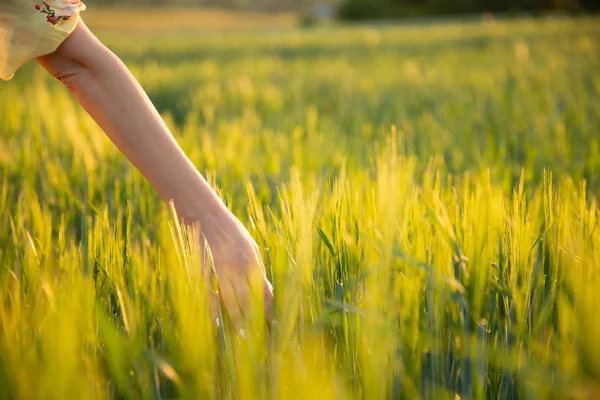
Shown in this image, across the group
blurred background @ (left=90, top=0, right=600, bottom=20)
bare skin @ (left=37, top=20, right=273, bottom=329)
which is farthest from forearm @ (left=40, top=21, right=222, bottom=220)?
blurred background @ (left=90, top=0, right=600, bottom=20)

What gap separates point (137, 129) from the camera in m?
0.85

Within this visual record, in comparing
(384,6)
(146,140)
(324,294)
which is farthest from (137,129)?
(384,6)

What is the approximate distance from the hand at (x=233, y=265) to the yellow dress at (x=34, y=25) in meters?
0.38

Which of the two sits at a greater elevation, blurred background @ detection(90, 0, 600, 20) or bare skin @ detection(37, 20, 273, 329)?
blurred background @ detection(90, 0, 600, 20)

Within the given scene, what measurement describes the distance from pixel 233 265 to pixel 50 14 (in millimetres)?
500

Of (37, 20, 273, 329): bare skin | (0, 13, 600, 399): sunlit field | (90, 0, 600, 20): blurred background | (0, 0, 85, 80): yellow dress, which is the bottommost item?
(0, 13, 600, 399): sunlit field

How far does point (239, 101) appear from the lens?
12.0 ft

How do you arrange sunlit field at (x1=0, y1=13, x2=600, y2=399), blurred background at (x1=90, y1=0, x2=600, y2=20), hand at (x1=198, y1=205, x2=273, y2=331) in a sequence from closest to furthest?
sunlit field at (x1=0, y1=13, x2=600, y2=399) → hand at (x1=198, y1=205, x2=273, y2=331) → blurred background at (x1=90, y1=0, x2=600, y2=20)

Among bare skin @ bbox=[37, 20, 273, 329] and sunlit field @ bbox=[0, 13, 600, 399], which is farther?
bare skin @ bbox=[37, 20, 273, 329]

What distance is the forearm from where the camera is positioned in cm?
84

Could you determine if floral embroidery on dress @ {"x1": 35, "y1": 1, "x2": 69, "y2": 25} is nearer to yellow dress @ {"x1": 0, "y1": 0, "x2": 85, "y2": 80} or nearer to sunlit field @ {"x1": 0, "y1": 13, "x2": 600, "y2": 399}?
yellow dress @ {"x1": 0, "y1": 0, "x2": 85, "y2": 80}

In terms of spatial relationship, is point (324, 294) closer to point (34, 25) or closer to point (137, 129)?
point (137, 129)

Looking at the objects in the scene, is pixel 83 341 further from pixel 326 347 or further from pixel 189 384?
pixel 326 347

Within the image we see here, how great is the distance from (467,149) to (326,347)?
1591mm
